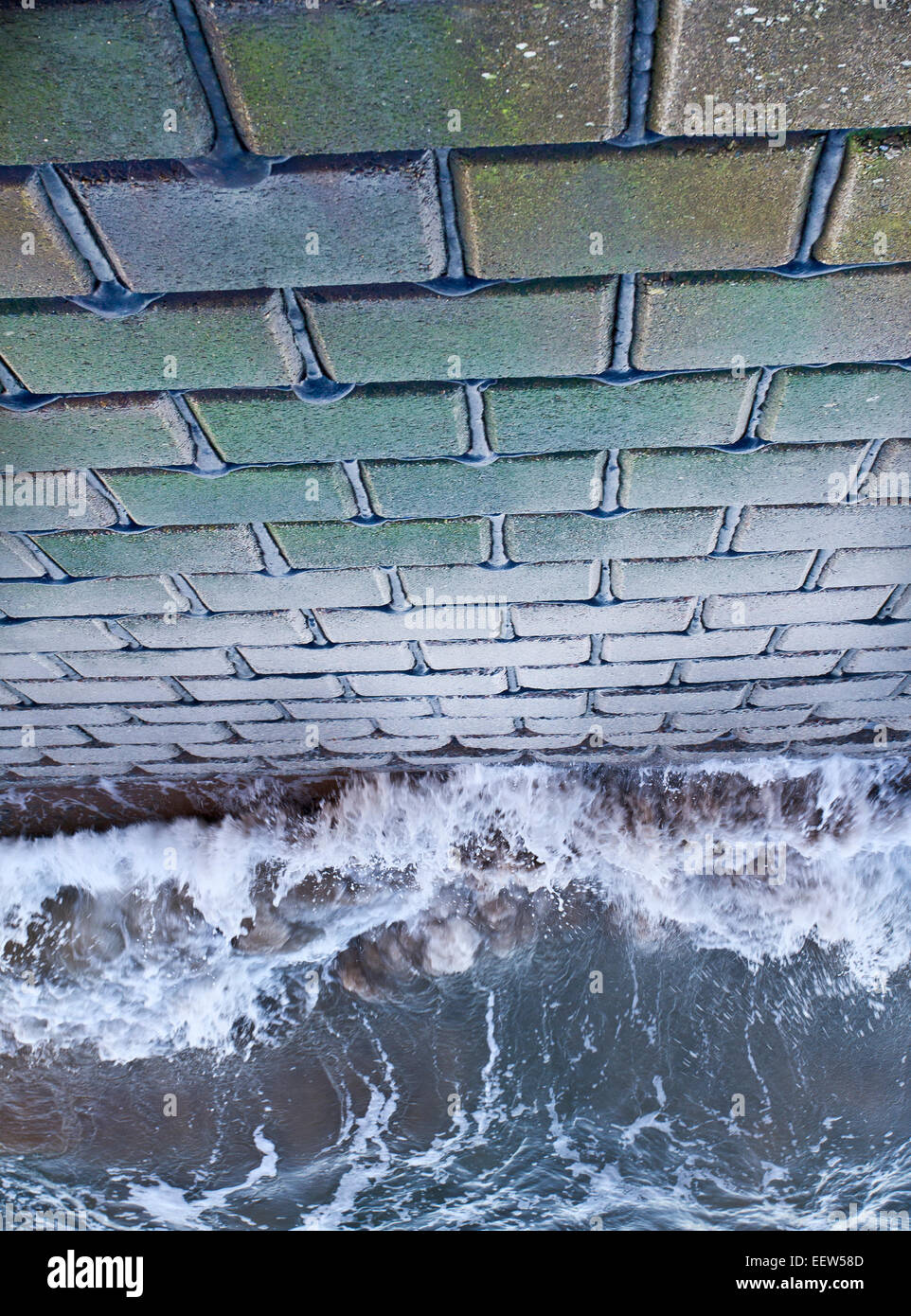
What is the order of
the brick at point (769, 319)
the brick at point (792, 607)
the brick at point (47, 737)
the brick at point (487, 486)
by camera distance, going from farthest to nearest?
the brick at point (47, 737), the brick at point (792, 607), the brick at point (487, 486), the brick at point (769, 319)

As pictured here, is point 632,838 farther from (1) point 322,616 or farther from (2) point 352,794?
(1) point 322,616

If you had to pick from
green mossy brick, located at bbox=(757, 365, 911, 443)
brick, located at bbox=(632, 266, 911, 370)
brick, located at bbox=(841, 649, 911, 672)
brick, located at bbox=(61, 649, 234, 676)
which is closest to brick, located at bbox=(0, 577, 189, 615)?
brick, located at bbox=(61, 649, 234, 676)

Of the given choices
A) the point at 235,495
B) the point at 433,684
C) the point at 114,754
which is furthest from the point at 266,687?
the point at 235,495

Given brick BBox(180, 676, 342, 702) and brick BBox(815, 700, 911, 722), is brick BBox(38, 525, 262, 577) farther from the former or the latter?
brick BBox(815, 700, 911, 722)

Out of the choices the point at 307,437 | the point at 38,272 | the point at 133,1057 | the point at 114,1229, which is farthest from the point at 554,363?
the point at 114,1229

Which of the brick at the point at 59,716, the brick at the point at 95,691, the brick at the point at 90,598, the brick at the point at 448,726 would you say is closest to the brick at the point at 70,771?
the brick at the point at 59,716

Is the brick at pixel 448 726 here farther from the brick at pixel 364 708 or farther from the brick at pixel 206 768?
the brick at pixel 206 768
